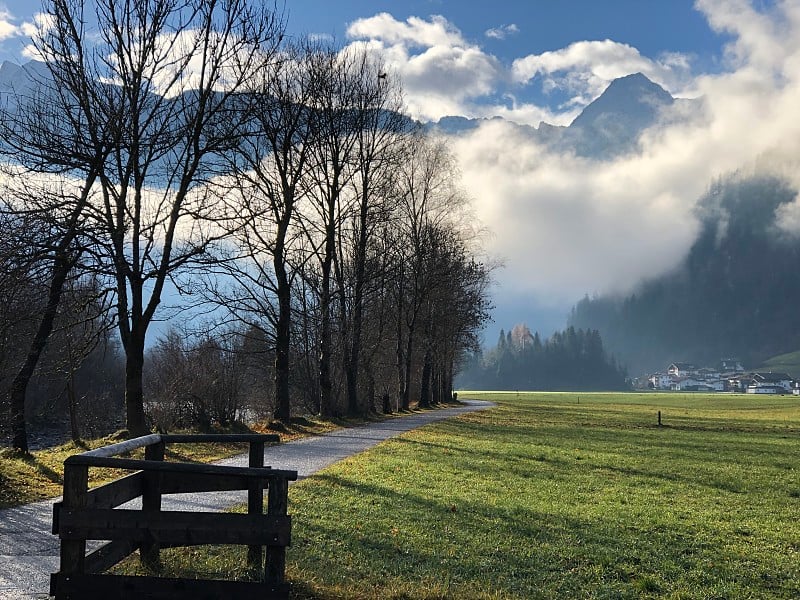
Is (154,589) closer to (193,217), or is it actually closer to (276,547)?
(276,547)

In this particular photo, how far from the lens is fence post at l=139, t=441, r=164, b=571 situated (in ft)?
20.7

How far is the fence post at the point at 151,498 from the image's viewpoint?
6.32 m

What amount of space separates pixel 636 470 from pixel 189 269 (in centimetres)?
1217

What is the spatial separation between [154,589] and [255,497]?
4.11 feet

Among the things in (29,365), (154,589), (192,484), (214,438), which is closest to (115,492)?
(154,589)

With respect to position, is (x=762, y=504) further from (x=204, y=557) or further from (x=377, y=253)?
(x=377, y=253)

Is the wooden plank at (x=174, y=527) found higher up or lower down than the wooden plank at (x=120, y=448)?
lower down

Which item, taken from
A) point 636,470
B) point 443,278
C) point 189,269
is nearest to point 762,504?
point 636,470

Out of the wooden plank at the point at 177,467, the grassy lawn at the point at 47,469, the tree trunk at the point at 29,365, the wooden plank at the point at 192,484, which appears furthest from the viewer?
the tree trunk at the point at 29,365

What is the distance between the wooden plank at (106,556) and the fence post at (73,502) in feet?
0.39

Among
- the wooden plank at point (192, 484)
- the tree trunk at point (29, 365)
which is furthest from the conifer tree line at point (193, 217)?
the wooden plank at point (192, 484)

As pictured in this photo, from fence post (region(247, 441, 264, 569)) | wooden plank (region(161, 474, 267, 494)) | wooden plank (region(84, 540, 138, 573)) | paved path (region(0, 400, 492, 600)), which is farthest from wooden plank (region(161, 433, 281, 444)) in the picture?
paved path (region(0, 400, 492, 600))

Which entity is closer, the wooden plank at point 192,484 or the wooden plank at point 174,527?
the wooden plank at point 174,527

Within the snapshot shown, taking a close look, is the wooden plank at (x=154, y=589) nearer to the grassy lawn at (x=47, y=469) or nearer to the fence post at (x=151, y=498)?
the fence post at (x=151, y=498)
